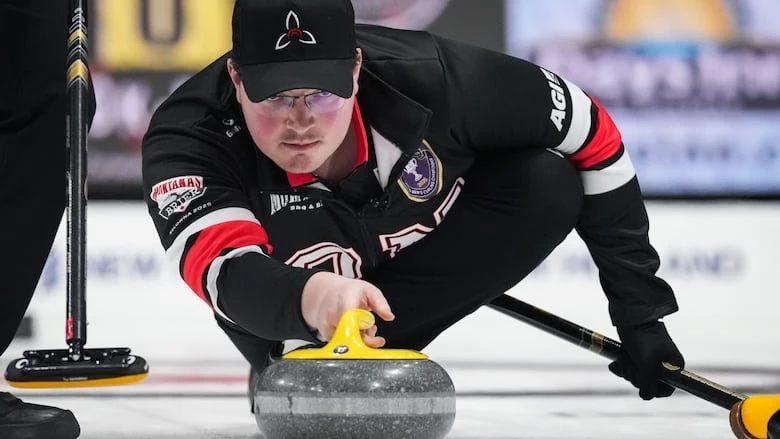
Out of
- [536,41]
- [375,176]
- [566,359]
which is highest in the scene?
[536,41]

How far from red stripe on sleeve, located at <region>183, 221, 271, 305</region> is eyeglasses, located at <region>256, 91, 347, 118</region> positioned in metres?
0.15

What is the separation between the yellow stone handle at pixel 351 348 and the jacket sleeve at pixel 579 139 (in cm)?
67

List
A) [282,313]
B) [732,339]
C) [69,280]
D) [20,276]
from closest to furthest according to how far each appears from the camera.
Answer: [282,313], [69,280], [20,276], [732,339]

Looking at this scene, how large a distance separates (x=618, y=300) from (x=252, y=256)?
2.57 ft

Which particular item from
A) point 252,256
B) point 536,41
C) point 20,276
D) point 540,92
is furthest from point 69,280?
point 536,41

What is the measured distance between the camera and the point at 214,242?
5.45 ft

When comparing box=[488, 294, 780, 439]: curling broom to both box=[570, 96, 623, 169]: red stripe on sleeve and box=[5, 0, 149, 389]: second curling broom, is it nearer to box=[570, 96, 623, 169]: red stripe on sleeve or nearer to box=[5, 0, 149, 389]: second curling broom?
box=[570, 96, 623, 169]: red stripe on sleeve

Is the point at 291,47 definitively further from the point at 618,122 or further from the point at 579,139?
the point at 618,122

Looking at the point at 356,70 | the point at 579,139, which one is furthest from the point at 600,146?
the point at 356,70

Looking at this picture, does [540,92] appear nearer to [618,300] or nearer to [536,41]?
[618,300]

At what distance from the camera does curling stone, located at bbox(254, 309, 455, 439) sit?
132 cm

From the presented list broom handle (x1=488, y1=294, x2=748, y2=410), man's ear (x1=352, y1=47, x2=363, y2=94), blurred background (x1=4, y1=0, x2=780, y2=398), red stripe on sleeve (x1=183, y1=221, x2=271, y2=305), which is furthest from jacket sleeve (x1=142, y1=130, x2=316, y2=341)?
blurred background (x1=4, y1=0, x2=780, y2=398)

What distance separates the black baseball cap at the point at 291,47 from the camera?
169cm

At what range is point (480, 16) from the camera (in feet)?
14.6
